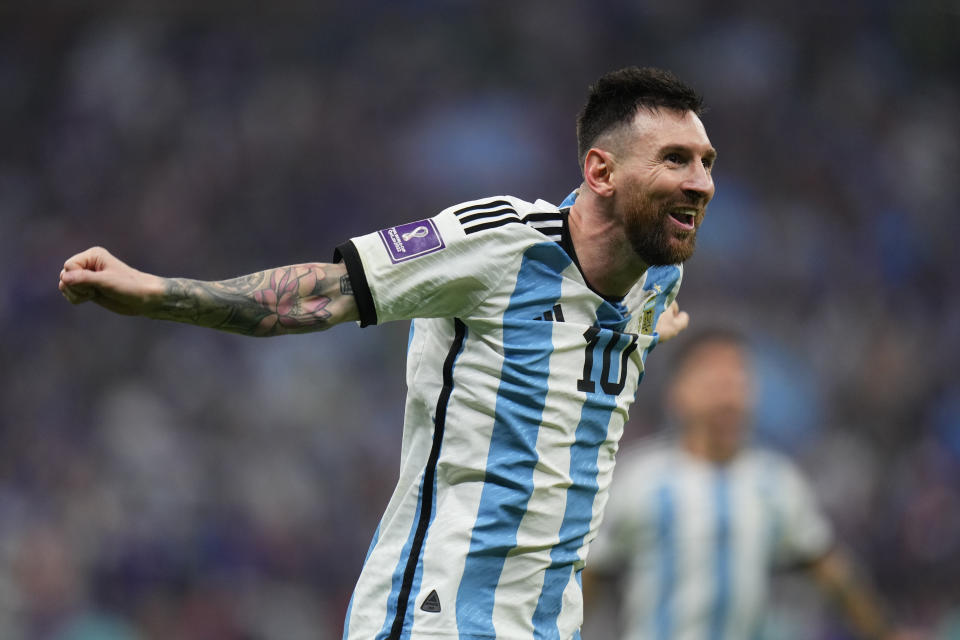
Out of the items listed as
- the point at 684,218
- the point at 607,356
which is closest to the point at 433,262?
the point at 607,356

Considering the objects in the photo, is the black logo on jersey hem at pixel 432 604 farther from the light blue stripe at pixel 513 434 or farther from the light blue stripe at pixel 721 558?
the light blue stripe at pixel 721 558

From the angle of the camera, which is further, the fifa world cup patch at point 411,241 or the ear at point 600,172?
the ear at point 600,172

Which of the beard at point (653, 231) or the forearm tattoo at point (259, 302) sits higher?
the beard at point (653, 231)

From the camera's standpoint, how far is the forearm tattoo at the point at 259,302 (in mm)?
2549

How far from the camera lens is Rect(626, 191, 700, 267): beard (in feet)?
9.82

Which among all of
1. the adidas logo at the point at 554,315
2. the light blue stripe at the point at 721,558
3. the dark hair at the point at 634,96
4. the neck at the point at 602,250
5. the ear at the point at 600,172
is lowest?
the light blue stripe at the point at 721,558

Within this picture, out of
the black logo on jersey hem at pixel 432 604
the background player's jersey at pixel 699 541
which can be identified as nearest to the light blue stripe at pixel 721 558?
the background player's jersey at pixel 699 541

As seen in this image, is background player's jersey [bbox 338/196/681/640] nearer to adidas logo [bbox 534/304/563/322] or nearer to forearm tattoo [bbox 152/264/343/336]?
adidas logo [bbox 534/304/563/322]

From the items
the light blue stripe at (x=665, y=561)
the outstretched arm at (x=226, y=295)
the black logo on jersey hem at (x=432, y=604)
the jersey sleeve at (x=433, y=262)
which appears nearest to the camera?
the outstretched arm at (x=226, y=295)

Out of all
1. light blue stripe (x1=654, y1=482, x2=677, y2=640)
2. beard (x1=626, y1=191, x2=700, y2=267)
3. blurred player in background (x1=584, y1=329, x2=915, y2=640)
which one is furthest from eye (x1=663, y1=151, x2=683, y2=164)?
light blue stripe (x1=654, y1=482, x2=677, y2=640)

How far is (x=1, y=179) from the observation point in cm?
1148

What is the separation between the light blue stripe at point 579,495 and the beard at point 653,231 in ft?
0.58

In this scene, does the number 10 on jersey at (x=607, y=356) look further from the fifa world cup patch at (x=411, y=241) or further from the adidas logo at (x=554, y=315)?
the fifa world cup patch at (x=411, y=241)

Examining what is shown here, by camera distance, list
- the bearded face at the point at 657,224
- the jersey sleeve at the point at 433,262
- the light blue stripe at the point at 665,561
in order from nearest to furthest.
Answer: the jersey sleeve at the point at 433,262 < the bearded face at the point at 657,224 < the light blue stripe at the point at 665,561
